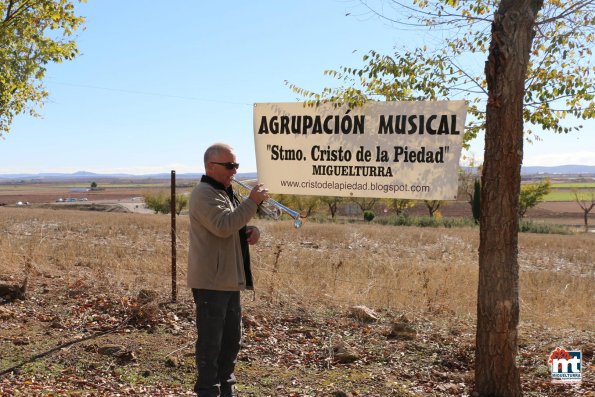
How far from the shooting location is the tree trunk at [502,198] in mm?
4469

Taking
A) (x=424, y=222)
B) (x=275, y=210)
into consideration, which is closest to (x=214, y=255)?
(x=275, y=210)

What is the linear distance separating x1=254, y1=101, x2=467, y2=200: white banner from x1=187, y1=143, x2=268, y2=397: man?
2254 mm

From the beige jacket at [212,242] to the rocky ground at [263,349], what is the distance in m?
1.25

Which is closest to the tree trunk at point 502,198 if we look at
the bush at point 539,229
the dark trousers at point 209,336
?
the dark trousers at point 209,336

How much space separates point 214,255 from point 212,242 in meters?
0.10

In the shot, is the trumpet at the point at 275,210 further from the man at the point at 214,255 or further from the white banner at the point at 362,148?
the white banner at the point at 362,148

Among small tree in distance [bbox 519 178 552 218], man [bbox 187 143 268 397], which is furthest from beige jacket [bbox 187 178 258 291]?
small tree in distance [bbox 519 178 552 218]

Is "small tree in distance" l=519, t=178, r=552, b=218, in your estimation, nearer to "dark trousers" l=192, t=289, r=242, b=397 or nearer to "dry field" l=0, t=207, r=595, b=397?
"dry field" l=0, t=207, r=595, b=397

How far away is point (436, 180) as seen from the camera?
6227mm

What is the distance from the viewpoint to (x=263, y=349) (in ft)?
20.5

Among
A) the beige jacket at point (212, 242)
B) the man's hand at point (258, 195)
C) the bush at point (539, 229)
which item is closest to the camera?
the beige jacket at point (212, 242)

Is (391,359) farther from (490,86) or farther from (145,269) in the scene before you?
(145,269)

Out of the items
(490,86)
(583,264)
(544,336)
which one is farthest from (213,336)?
(583,264)

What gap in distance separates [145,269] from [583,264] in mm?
16788
